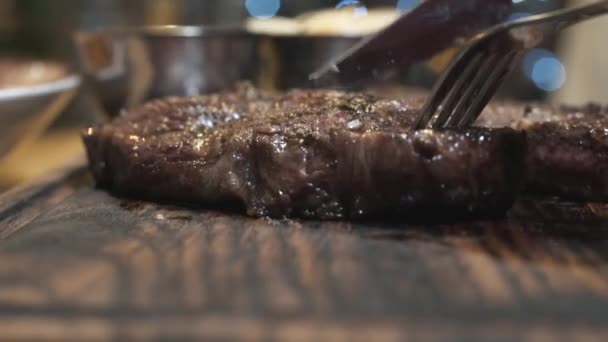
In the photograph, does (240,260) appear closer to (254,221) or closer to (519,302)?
(254,221)

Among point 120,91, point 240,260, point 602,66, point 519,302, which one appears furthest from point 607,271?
point 602,66

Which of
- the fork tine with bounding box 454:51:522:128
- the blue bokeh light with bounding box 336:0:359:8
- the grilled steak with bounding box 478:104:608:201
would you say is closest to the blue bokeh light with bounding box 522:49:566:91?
the blue bokeh light with bounding box 336:0:359:8

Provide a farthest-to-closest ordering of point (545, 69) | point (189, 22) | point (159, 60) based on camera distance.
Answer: point (189, 22)
point (545, 69)
point (159, 60)

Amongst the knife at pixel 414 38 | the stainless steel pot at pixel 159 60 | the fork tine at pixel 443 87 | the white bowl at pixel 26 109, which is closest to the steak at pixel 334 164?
the fork tine at pixel 443 87

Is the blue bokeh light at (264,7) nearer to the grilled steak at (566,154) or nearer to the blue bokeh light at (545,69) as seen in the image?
the blue bokeh light at (545,69)

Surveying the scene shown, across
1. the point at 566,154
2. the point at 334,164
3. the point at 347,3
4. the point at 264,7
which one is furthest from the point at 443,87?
the point at 264,7

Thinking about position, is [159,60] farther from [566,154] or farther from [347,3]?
[566,154]

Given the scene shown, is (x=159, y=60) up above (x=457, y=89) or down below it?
below

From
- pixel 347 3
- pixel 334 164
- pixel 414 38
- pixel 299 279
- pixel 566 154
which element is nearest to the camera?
pixel 299 279
